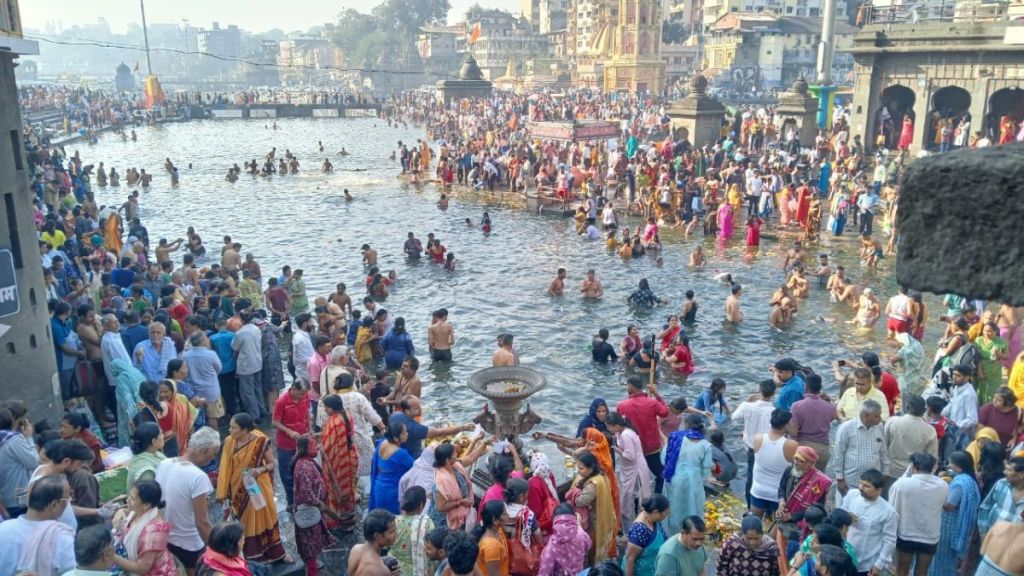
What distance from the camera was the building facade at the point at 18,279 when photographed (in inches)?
299

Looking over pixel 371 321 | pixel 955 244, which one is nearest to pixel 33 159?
pixel 371 321

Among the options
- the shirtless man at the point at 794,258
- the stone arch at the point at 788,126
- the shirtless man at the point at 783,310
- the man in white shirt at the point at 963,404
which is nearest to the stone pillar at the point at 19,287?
the man in white shirt at the point at 963,404

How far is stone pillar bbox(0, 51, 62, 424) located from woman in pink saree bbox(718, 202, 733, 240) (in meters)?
15.2

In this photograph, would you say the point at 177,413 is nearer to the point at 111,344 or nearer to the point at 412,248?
the point at 111,344

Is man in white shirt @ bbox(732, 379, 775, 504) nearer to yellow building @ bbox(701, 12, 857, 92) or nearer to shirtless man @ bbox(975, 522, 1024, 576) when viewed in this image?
shirtless man @ bbox(975, 522, 1024, 576)

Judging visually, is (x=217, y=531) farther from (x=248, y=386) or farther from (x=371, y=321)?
(x=371, y=321)

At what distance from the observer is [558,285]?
50.6 feet

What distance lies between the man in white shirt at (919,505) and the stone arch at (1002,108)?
22545mm

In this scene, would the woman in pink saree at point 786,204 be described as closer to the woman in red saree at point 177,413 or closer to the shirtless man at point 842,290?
the shirtless man at point 842,290

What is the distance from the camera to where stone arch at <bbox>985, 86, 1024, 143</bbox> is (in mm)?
23922

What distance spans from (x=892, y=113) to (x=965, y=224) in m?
28.7

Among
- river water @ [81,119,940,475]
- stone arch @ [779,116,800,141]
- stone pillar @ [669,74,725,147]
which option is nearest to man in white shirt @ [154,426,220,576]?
river water @ [81,119,940,475]

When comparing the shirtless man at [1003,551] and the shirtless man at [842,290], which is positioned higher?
the shirtless man at [1003,551]

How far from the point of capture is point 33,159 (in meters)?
21.8
